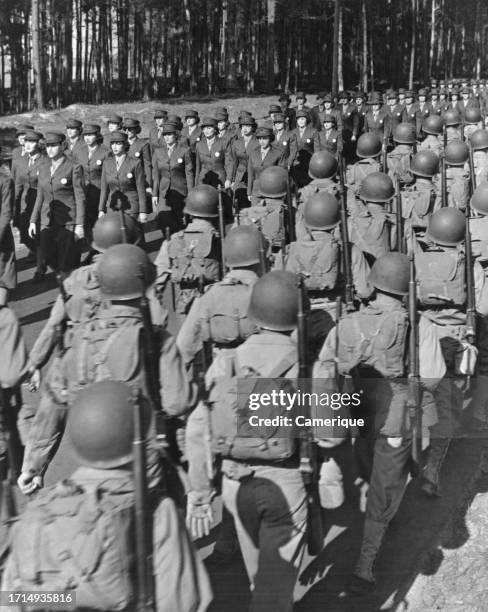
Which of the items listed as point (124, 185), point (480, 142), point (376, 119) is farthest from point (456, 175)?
point (376, 119)

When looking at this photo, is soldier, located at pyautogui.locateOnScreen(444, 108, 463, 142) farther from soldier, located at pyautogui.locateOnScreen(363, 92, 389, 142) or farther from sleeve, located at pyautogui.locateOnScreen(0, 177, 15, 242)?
sleeve, located at pyautogui.locateOnScreen(0, 177, 15, 242)

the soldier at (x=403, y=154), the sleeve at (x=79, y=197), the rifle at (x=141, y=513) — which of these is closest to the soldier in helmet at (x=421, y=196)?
the soldier at (x=403, y=154)

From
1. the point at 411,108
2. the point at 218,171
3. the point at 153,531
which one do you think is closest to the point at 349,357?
the point at 153,531

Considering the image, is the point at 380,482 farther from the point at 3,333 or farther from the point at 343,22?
the point at 343,22

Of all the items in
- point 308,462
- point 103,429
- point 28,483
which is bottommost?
point 28,483

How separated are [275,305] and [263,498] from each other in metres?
1.02

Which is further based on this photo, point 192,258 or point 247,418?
point 192,258

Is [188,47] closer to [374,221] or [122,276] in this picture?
[374,221]

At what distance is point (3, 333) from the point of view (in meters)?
5.44

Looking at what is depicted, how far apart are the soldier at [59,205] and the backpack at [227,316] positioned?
5363mm

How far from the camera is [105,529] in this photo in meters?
3.49

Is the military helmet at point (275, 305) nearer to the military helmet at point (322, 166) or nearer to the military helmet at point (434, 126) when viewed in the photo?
the military helmet at point (322, 166)

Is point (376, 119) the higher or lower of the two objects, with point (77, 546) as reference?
higher

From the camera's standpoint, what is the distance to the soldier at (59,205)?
11266mm
